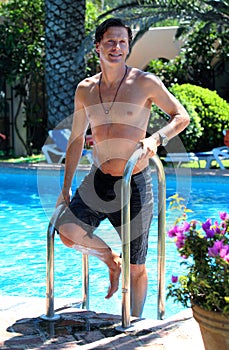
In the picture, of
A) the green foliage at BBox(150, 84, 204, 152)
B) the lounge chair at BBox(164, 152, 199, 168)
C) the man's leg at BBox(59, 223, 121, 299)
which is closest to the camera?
the man's leg at BBox(59, 223, 121, 299)

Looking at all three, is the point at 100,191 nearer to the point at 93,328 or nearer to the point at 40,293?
the point at 93,328

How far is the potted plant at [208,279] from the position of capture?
2.46 meters

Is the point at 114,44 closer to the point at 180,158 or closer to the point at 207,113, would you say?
the point at 180,158

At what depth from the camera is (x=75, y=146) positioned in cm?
368

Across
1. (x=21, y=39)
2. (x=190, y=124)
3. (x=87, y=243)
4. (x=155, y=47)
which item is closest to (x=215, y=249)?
(x=87, y=243)

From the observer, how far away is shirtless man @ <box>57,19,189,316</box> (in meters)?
3.39

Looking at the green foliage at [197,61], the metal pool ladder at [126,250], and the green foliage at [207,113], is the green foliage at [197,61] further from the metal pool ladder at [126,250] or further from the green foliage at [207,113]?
the metal pool ladder at [126,250]

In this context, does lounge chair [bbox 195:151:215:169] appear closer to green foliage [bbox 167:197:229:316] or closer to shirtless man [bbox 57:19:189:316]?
shirtless man [bbox 57:19:189:316]

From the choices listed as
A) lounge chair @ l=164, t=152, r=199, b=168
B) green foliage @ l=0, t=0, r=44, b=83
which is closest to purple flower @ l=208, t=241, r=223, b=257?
lounge chair @ l=164, t=152, r=199, b=168

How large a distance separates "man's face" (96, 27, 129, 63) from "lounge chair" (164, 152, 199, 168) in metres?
7.90

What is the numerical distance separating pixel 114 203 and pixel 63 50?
33.5 feet

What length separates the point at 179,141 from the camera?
1179 centimetres

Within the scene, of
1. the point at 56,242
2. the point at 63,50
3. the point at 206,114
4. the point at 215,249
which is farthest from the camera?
the point at 63,50

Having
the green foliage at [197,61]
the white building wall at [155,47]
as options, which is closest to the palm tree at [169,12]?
the green foliage at [197,61]
